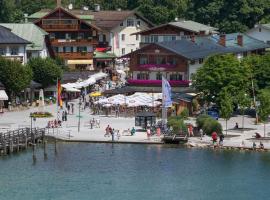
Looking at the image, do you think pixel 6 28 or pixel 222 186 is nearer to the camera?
pixel 222 186

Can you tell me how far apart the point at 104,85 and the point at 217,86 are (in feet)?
105

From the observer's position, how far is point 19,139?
301 feet

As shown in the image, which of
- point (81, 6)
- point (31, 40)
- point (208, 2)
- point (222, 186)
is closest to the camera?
point (222, 186)

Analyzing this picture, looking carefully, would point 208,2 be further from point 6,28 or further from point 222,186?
point 222,186

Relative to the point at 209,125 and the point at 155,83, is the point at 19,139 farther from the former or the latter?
the point at 155,83

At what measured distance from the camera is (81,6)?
18662cm

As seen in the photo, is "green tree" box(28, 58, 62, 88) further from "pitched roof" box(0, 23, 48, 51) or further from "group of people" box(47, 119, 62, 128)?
"group of people" box(47, 119, 62, 128)

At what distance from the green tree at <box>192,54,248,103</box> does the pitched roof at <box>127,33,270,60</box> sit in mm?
12311

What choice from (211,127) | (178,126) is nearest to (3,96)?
(178,126)

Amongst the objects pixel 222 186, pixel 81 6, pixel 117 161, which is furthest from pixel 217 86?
pixel 81 6

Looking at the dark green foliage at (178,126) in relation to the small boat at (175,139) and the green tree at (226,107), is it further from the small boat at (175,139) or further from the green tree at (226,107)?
the green tree at (226,107)

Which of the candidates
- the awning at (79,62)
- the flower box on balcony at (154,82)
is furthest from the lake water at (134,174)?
the awning at (79,62)

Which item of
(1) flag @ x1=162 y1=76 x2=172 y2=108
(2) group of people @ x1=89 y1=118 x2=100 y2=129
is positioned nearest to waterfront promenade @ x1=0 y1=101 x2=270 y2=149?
(2) group of people @ x1=89 y1=118 x2=100 y2=129

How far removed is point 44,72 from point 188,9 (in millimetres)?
57395
